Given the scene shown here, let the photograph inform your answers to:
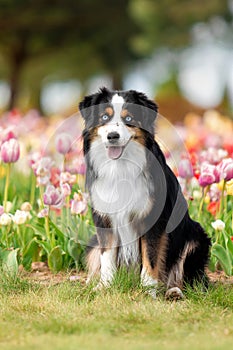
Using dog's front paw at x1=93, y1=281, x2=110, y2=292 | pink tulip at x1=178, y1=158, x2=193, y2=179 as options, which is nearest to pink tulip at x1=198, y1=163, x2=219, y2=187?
pink tulip at x1=178, y1=158, x2=193, y2=179

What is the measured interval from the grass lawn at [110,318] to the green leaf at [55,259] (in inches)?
18.6

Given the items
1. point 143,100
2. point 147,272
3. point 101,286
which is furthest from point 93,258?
point 143,100

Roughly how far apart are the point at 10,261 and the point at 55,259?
421 millimetres

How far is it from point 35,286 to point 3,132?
1588mm

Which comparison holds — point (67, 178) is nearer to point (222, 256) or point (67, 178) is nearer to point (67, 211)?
point (67, 211)

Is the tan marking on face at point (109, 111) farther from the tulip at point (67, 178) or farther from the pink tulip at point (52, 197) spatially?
the tulip at point (67, 178)

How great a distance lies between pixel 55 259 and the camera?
18.7 ft

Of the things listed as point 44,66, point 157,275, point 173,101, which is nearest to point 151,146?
point 157,275

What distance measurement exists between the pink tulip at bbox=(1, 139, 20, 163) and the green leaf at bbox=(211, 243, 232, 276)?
1728 millimetres

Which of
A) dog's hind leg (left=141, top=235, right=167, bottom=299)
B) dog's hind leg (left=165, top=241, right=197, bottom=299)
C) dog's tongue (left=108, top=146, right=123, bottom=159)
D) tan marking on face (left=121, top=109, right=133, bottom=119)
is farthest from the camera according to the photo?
dog's hind leg (left=165, top=241, right=197, bottom=299)

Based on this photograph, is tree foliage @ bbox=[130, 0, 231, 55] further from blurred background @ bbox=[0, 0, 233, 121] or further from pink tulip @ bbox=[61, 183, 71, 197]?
pink tulip @ bbox=[61, 183, 71, 197]

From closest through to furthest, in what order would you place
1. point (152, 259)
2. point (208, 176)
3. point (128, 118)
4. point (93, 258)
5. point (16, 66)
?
1. point (128, 118)
2. point (152, 259)
3. point (93, 258)
4. point (208, 176)
5. point (16, 66)

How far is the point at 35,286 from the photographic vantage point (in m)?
5.12

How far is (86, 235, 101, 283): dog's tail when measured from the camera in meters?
5.29
